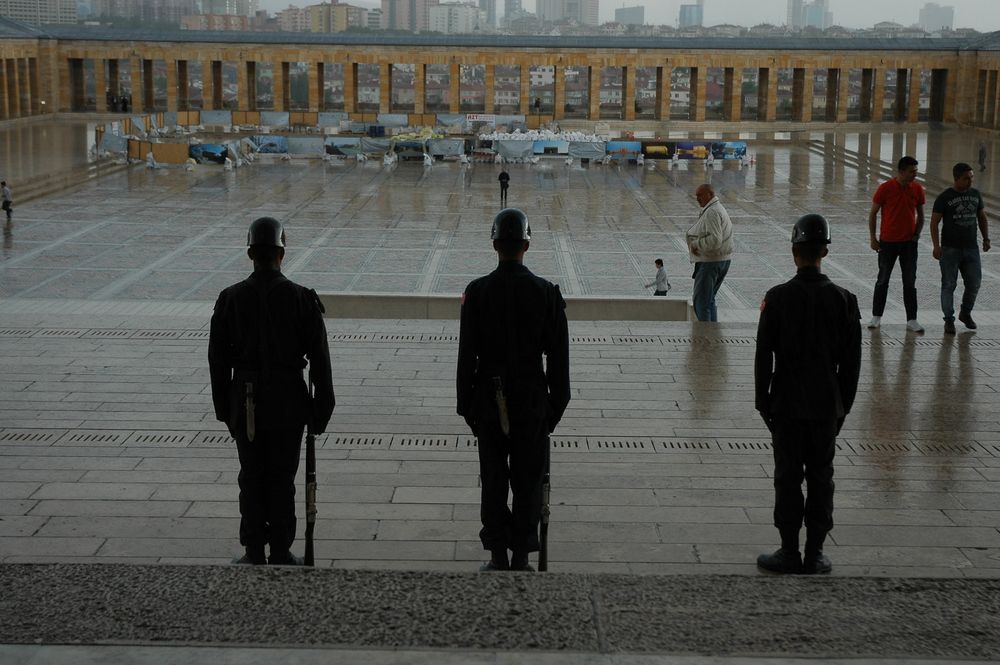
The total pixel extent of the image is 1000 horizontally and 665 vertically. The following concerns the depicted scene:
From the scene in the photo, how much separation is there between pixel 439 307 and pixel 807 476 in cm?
654

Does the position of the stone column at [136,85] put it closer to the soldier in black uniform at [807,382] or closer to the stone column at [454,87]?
the stone column at [454,87]

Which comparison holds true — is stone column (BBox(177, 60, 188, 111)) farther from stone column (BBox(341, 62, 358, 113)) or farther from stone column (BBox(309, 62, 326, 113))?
stone column (BBox(341, 62, 358, 113))

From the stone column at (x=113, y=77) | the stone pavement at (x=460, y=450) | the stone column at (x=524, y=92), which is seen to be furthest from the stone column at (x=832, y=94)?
the stone pavement at (x=460, y=450)

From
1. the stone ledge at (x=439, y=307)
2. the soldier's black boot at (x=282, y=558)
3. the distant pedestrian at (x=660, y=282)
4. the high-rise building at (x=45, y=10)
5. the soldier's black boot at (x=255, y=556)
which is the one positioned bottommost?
the distant pedestrian at (x=660, y=282)

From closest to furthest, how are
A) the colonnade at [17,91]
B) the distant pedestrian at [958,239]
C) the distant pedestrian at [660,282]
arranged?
the distant pedestrian at [958,239] < the distant pedestrian at [660,282] < the colonnade at [17,91]

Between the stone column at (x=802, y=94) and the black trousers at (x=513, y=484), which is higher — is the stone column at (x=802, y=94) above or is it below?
above

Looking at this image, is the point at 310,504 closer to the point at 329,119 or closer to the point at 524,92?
the point at 329,119

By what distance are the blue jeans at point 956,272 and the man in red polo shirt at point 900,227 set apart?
25cm

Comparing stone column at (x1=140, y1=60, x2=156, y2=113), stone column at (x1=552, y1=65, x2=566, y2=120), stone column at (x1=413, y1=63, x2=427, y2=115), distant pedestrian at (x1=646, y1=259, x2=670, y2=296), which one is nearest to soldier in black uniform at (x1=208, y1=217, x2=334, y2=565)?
distant pedestrian at (x1=646, y1=259, x2=670, y2=296)

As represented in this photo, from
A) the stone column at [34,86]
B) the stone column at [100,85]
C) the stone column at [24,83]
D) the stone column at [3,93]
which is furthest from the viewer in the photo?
the stone column at [100,85]

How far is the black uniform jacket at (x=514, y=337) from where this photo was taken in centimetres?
472

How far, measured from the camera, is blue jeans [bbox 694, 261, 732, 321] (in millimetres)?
10164

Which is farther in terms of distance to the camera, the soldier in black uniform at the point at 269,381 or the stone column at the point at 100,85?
the stone column at the point at 100,85

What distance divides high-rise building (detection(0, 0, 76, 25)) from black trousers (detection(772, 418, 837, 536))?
122628 millimetres
